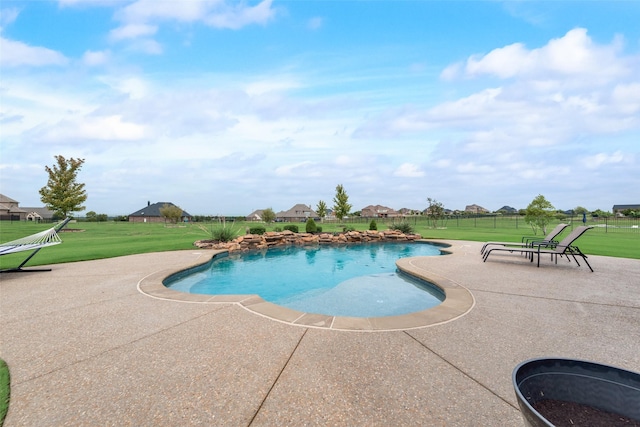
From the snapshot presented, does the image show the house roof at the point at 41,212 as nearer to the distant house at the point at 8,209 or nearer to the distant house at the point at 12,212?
the distant house at the point at 12,212

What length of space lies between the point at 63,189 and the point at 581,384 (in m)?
36.0

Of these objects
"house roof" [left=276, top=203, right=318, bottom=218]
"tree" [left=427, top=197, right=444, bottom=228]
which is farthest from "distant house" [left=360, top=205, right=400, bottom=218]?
"tree" [left=427, top=197, right=444, bottom=228]

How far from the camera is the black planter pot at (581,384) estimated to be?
1393mm

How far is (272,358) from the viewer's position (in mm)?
2711

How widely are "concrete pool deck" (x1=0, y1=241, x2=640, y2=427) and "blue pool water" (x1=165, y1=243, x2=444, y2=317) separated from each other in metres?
1.59

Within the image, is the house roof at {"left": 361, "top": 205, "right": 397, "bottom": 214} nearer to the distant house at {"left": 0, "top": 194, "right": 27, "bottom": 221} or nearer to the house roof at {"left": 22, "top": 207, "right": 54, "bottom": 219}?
the distant house at {"left": 0, "top": 194, "right": 27, "bottom": 221}

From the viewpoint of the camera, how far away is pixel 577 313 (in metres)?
3.92

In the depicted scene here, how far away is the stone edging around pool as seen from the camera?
353cm

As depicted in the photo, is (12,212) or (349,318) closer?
(349,318)

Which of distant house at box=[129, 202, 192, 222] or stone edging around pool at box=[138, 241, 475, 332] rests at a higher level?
distant house at box=[129, 202, 192, 222]

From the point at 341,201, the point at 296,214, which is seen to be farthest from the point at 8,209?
the point at 341,201

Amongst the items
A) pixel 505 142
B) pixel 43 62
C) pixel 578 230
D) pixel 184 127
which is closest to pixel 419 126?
pixel 505 142

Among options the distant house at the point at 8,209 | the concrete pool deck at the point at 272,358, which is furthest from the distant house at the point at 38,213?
the concrete pool deck at the point at 272,358

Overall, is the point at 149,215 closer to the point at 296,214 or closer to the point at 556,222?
the point at 296,214
